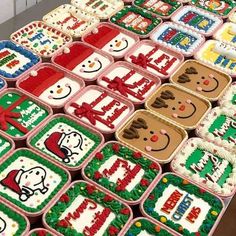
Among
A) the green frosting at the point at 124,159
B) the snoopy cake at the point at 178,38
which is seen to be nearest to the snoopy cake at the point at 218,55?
the snoopy cake at the point at 178,38

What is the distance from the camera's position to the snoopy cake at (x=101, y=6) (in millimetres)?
2502

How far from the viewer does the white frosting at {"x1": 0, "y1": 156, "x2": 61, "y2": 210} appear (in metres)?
1.68

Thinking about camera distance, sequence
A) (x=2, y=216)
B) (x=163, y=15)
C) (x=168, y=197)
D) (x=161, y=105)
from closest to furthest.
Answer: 1. (x=2, y=216)
2. (x=168, y=197)
3. (x=161, y=105)
4. (x=163, y=15)

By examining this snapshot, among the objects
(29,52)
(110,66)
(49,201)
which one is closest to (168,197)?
(49,201)

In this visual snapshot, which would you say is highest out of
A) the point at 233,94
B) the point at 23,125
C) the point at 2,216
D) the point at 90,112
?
the point at 233,94

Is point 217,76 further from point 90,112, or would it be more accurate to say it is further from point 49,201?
point 49,201

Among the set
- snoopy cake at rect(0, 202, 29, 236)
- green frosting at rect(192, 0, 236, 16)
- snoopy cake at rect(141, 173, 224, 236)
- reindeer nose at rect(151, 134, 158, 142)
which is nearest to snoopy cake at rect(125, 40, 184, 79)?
reindeer nose at rect(151, 134, 158, 142)

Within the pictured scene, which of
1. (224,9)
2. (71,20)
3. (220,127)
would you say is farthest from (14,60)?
(224,9)

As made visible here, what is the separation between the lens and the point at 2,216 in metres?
1.63

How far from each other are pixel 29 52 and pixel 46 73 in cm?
14

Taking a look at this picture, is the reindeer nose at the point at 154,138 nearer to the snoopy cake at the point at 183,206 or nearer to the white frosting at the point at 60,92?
the snoopy cake at the point at 183,206

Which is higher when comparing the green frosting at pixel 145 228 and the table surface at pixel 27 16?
the table surface at pixel 27 16

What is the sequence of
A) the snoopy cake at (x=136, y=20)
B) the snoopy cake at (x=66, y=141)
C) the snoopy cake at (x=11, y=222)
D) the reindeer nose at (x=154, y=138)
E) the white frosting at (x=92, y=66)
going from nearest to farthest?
1. the snoopy cake at (x=11, y=222)
2. the snoopy cake at (x=66, y=141)
3. the reindeer nose at (x=154, y=138)
4. the white frosting at (x=92, y=66)
5. the snoopy cake at (x=136, y=20)

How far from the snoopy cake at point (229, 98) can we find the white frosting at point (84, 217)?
0.78 meters
